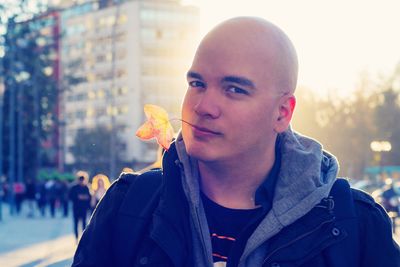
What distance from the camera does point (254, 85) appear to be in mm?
2270

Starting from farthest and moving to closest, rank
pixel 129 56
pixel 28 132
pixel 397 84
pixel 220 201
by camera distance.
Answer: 1. pixel 129 56
2. pixel 397 84
3. pixel 28 132
4. pixel 220 201

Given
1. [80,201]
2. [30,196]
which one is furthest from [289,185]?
[30,196]

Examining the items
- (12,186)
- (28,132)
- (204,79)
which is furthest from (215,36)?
(28,132)

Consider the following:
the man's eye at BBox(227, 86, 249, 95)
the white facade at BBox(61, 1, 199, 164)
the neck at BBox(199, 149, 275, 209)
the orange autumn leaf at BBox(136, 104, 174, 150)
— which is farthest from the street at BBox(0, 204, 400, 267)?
the white facade at BBox(61, 1, 199, 164)

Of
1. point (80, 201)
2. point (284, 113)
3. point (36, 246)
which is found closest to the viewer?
point (284, 113)

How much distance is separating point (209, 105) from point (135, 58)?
79483mm

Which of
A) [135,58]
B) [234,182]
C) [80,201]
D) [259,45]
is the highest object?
[259,45]

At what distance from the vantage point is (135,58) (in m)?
80.9

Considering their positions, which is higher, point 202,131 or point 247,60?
point 247,60

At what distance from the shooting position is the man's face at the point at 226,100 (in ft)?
7.37

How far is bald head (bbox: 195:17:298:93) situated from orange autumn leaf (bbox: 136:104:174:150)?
15.6 inches

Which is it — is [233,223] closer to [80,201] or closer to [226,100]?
[226,100]

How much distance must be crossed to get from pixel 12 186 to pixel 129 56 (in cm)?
5241

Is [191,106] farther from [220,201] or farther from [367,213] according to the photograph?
[367,213]
